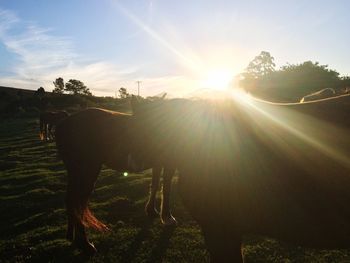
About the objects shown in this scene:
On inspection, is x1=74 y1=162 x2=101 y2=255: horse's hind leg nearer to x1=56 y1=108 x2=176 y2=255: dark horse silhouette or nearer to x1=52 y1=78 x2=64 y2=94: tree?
x1=56 y1=108 x2=176 y2=255: dark horse silhouette

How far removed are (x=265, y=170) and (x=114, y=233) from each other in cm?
478

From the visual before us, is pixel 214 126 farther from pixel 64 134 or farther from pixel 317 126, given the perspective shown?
pixel 64 134

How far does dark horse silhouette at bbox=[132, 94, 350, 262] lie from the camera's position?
69.7 inches

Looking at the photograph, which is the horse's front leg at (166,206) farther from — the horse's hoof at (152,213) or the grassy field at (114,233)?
the horse's hoof at (152,213)

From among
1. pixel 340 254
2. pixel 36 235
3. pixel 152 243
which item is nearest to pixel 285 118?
pixel 340 254

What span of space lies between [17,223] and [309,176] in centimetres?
673

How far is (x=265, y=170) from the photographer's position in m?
1.92

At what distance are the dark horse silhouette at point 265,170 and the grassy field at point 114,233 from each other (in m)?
3.20

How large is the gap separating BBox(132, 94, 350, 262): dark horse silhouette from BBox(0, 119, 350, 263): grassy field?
3.20 meters

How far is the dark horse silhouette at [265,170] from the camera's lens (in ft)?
5.81

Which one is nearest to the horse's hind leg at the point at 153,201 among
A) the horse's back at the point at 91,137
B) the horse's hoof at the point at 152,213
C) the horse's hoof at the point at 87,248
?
the horse's hoof at the point at 152,213

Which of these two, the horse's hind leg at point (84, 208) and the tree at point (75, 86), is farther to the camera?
the tree at point (75, 86)

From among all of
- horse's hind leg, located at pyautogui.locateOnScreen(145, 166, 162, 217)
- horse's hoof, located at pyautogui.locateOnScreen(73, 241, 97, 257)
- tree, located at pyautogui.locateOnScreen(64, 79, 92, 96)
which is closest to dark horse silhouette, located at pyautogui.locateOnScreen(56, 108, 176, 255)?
horse's hoof, located at pyautogui.locateOnScreen(73, 241, 97, 257)

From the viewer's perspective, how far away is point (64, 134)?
5969 mm
